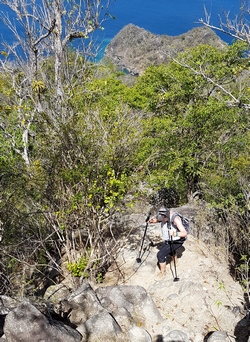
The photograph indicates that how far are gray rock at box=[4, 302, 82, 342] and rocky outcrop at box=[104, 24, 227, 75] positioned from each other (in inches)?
3449

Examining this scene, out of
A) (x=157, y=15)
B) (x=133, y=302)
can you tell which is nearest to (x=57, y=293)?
(x=133, y=302)

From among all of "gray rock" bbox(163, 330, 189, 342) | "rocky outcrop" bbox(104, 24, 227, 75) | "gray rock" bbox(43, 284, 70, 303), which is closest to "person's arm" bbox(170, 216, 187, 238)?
"gray rock" bbox(163, 330, 189, 342)

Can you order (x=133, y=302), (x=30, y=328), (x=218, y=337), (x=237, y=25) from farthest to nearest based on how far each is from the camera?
(x=237, y=25) < (x=133, y=302) < (x=218, y=337) < (x=30, y=328)

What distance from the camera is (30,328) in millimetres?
4824

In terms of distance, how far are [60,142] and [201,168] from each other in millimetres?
9873

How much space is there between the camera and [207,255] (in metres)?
7.96

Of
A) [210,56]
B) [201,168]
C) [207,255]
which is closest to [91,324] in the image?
[207,255]

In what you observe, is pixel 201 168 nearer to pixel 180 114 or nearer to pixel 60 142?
pixel 180 114

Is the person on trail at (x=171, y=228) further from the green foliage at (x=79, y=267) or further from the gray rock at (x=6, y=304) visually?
the gray rock at (x=6, y=304)

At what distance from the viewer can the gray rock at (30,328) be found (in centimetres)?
477

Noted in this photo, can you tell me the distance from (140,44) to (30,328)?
10958cm

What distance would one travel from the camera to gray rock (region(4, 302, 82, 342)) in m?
4.77

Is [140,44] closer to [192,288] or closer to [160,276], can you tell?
[160,276]

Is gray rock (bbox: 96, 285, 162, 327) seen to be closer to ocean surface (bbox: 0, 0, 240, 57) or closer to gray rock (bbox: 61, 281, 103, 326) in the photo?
gray rock (bbox: 61, 281, 103, 326)
